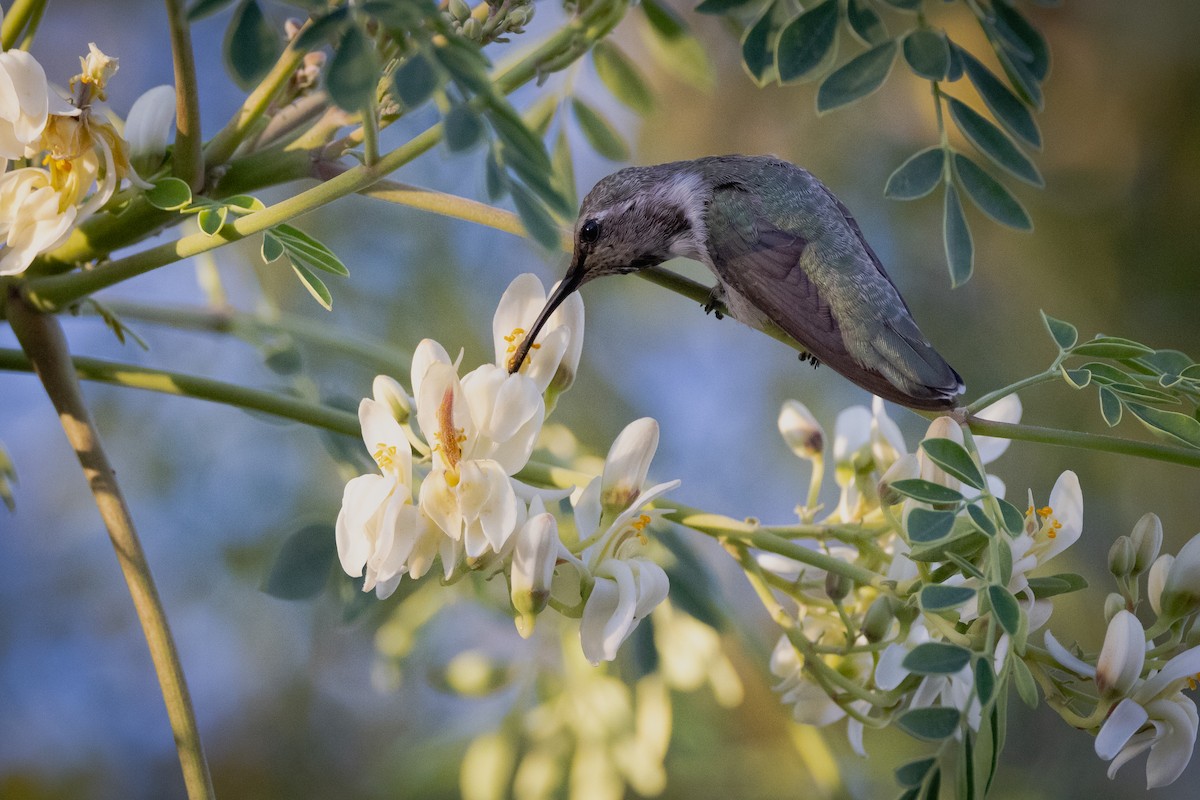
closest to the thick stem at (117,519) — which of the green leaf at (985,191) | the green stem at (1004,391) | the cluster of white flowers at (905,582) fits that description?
the cluster of white flowers at (905,582)

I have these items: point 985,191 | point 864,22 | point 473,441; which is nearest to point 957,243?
point 985,191

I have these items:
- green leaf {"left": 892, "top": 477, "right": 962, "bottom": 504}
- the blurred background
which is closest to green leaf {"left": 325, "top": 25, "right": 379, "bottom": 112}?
green leaf {"left": 892, "top": 477, "right": 962, "bottom": 504}

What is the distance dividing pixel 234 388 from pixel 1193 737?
543mm

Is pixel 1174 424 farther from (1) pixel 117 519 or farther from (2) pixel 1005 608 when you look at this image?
(1) pixel 117 519

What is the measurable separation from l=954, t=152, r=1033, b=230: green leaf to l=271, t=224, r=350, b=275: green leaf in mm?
422

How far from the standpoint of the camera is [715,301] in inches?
31.6

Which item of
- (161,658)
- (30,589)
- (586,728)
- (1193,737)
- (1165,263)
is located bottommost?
(1165,263)

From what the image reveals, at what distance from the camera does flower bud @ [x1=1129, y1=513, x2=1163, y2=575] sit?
64 centimetres

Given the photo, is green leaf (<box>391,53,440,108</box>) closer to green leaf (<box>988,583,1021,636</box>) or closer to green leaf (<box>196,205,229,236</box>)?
green leaf (<box>196,205,229,236</box>)

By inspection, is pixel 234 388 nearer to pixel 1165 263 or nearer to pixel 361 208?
pixel 361 208

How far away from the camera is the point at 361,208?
1756 millimetres

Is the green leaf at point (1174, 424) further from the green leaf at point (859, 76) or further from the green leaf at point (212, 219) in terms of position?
the green leaf at point (212, 219)

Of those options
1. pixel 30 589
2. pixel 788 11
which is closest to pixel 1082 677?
pixel 788 11

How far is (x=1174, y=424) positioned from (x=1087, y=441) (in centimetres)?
6
